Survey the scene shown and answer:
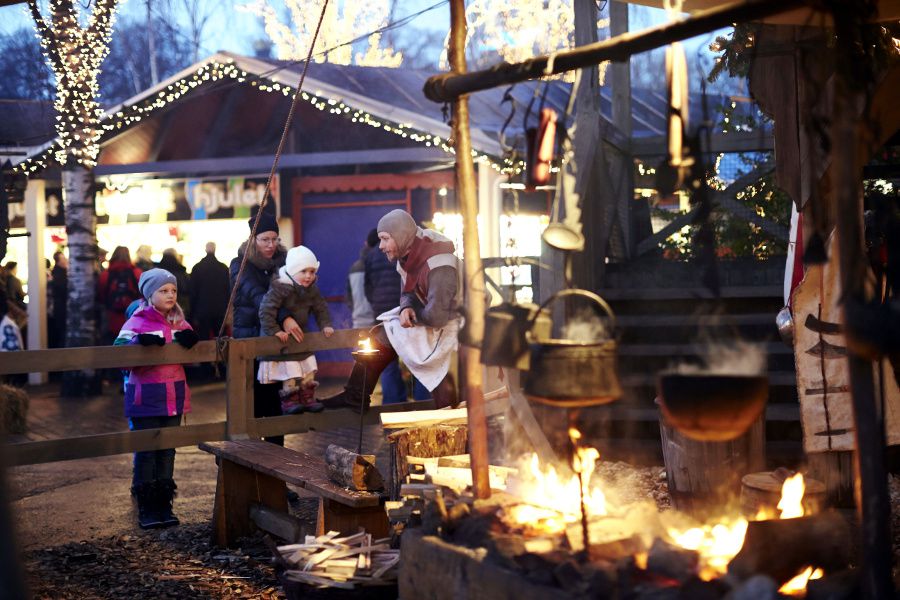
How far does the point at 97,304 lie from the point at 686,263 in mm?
8518

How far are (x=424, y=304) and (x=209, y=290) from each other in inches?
312

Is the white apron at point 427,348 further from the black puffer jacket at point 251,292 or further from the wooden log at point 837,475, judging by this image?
the wooden log at point 837,475

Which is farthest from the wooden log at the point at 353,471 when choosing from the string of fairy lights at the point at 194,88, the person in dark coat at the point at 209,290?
the person in dark coat at the point at 209,290

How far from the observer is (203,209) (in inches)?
663

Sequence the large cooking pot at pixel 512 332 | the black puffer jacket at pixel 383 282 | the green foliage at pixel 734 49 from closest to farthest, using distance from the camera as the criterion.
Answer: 1. the large cooking pot at pixel 512 332
2. the green foliage at pixel 734 49
3. the black puffer jacket at pixel 383 282

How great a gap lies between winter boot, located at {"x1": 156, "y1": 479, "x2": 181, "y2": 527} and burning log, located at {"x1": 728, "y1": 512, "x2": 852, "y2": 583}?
4.32 meters

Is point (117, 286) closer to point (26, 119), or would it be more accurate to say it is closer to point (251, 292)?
point (251, 292)

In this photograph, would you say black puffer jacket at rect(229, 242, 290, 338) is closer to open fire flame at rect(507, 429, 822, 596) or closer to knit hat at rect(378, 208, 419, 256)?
knit hat at rect(378, 208, 419, 256)

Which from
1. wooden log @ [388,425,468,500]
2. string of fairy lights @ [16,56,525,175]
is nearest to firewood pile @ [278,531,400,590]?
wooden log @ [388,425,468,500]

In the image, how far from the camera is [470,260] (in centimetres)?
433

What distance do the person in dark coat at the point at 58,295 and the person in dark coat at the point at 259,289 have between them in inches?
338

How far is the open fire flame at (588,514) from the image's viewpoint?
3729 millimetres

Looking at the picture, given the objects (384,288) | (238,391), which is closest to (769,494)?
(238,391)

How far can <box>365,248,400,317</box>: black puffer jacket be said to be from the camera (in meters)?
10.5
